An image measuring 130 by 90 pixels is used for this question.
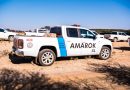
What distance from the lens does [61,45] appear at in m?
11.0

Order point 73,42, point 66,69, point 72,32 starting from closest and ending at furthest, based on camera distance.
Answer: point 66,69, point 73,42, point 72,32

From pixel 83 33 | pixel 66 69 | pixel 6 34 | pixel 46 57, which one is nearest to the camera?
pixel 66 69

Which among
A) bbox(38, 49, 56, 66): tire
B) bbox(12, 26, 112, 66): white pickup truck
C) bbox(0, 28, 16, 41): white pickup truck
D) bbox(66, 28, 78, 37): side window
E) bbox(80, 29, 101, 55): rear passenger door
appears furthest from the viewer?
bbox(0, 28, 16, 41): white pickup truck

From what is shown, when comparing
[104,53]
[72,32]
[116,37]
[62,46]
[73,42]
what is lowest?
[104,53]

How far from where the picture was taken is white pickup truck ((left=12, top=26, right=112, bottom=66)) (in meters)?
10.1

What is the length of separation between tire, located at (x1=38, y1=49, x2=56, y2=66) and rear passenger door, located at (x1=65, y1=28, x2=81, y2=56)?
0.96 meters

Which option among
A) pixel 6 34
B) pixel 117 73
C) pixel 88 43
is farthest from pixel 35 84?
pixel 6 34

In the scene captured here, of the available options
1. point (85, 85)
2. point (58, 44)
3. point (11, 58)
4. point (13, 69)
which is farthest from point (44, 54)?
point (85, 85)

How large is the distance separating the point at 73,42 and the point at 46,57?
166 cm

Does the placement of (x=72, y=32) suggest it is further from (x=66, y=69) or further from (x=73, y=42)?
(x=66, y=69)

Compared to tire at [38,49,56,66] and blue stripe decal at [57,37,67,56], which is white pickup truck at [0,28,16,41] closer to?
blue stripe decal at [57,37,67,56]

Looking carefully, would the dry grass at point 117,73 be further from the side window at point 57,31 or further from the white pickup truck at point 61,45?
the side window at point 57,31

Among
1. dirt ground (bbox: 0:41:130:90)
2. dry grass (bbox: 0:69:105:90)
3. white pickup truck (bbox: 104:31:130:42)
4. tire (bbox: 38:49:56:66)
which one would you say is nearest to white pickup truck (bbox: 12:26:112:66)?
tire (bbox: 38:49:56:66)

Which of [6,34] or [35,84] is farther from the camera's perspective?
[6,34]
